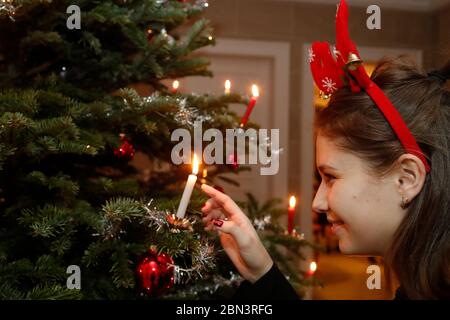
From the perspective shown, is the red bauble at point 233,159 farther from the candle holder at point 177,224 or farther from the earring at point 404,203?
the earring at point 404,203

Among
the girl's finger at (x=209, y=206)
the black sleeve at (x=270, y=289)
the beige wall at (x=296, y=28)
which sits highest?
the beige wall at (x=296, y=28)

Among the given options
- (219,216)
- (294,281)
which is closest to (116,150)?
(219,216)

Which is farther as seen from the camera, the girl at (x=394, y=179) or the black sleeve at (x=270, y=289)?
the black sleeve at (x=270, y=289)

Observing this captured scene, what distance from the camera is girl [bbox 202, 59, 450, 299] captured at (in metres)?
0.77

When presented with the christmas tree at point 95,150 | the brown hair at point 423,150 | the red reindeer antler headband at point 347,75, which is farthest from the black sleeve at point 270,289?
the red reindeer antler headband at point 347,75

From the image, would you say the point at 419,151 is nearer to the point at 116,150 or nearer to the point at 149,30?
the point at 116,150

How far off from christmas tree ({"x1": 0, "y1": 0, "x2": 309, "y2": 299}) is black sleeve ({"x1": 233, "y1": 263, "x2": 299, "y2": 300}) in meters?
0.10

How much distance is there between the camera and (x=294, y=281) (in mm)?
1333

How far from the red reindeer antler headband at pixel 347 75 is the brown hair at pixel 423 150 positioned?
1 cm

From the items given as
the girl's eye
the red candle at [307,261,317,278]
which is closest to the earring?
the girl's eye

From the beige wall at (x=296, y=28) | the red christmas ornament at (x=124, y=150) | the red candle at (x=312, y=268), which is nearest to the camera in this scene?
the red christmas ornament at (x=124, y=150)

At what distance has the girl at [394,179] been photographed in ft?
2.52

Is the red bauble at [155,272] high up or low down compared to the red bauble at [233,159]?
down
